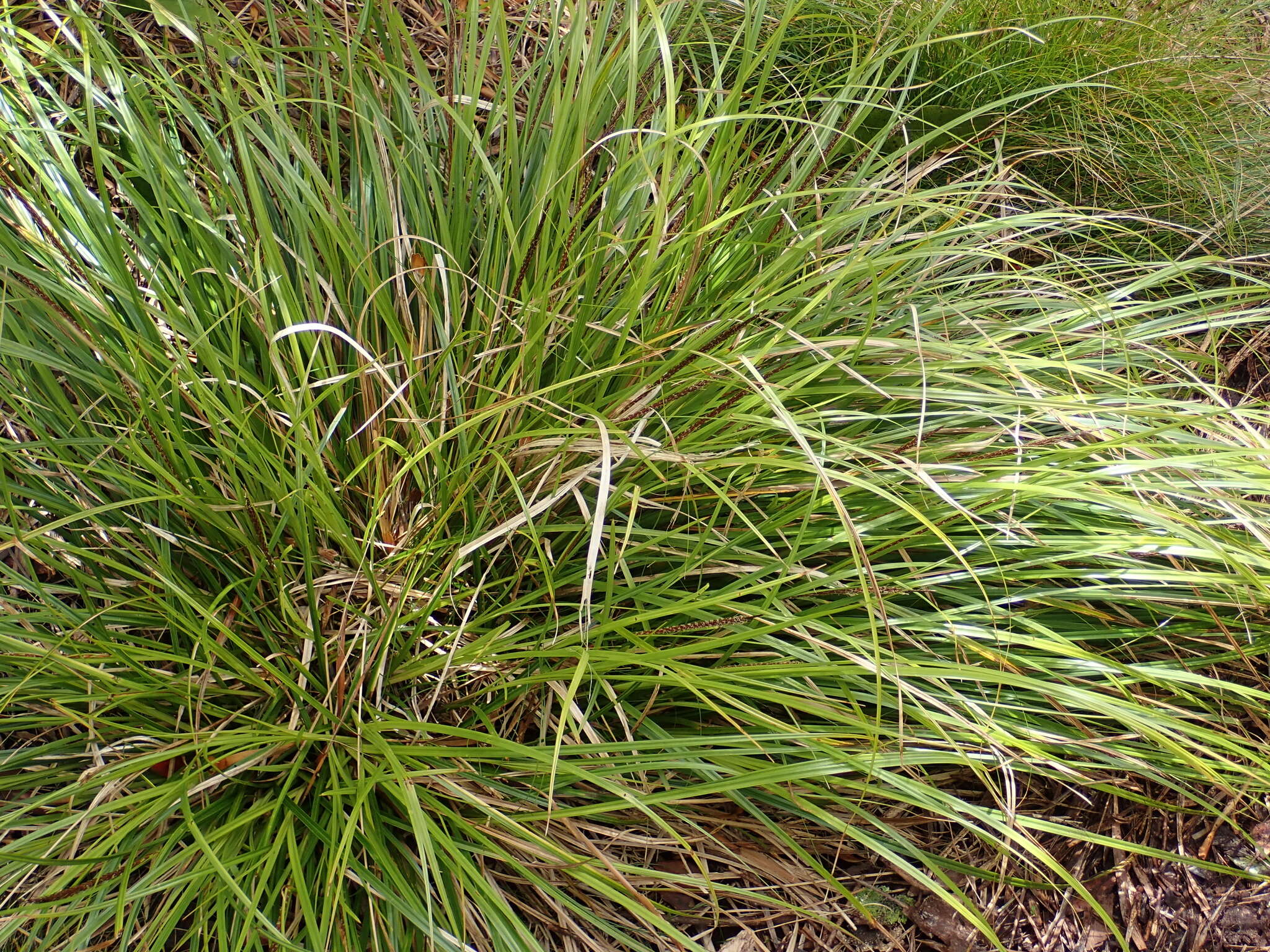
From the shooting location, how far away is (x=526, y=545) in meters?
1.64

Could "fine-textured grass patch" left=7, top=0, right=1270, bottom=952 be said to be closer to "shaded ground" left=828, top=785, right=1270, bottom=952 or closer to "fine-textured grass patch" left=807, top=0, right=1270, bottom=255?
"shaded ground" left=828, top=785, right=1270, bottom=952

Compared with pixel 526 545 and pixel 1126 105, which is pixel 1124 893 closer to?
pixel 526 545

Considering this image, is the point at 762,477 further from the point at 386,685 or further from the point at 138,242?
the point at 138,242

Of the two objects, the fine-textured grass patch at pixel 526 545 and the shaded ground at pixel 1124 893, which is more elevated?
the fine-textured grass patch at pixel 526 545

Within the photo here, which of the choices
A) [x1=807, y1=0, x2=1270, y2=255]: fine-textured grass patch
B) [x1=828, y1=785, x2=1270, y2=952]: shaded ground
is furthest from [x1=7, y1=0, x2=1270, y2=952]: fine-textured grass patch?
[x1=807, y1=0, x2=1270, y2=255]: fine-textured grass patch

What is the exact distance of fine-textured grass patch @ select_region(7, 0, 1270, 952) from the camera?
1.38m

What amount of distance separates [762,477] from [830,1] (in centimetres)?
155

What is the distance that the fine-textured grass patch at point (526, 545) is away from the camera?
54.3 inches

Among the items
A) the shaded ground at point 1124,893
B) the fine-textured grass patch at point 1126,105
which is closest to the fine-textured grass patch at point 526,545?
the shaded ground at point 1124,893

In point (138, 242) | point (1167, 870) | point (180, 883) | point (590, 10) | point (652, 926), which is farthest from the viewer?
point (590, 10)

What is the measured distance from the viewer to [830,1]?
2.45 m

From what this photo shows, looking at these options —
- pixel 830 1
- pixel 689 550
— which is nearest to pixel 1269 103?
pixel 830 1

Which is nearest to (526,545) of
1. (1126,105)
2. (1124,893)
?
(1124,893)

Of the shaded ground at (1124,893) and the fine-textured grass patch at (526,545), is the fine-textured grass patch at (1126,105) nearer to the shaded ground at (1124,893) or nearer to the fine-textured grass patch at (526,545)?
the fine-textured grass patch at (526,545)
